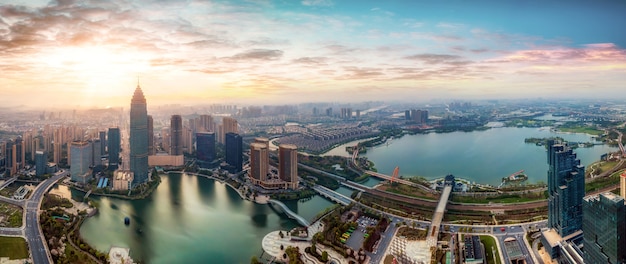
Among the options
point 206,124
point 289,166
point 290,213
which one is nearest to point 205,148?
point 289,166

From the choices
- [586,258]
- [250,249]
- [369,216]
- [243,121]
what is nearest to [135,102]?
[250,249]

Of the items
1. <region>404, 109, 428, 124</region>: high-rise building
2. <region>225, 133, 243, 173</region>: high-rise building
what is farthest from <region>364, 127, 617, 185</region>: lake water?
<region>225, 133, 243, 173</region>: high-rise building

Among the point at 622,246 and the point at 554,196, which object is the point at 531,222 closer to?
the point at 554,196

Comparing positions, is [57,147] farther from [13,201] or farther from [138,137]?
[13,201]

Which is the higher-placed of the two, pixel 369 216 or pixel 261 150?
pixel 261 150

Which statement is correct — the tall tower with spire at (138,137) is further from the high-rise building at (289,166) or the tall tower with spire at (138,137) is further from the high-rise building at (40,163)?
the high-rise building at (289,166)

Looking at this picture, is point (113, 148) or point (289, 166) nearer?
point (289, 166)

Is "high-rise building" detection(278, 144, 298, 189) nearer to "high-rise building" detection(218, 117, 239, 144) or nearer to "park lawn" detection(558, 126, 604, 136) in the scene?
"high-rise building" detection(218, 117, 239, 144)
